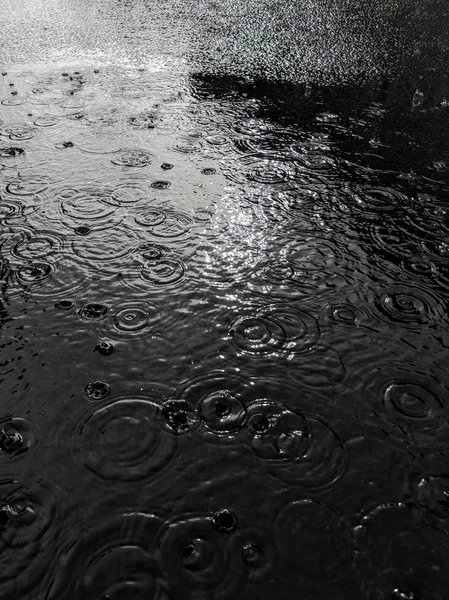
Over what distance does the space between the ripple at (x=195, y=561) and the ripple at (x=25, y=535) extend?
44 cm

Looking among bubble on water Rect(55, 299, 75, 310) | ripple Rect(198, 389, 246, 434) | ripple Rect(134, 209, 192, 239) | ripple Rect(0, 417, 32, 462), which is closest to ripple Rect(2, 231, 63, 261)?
bubble on water Rect(55, 299, 75, 310)

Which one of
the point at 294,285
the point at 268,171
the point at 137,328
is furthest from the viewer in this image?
the point at 268,171

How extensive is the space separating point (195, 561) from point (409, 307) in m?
1.93

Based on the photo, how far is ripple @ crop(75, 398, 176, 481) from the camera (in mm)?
2093

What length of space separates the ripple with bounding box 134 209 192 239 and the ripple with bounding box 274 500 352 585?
2.13 metres

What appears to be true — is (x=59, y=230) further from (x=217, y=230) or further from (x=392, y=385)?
(x=392, y=385)

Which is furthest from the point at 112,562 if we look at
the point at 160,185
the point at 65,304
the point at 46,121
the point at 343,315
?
the point at 46,121

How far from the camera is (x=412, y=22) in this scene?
860cm

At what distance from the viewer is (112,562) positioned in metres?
1.79

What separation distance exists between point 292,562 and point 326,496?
308 mm

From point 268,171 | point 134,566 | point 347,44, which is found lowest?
point 134,566

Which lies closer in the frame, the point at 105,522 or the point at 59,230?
the point at 105,522

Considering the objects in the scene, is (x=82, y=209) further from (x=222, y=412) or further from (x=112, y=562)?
(x=112, y=562)

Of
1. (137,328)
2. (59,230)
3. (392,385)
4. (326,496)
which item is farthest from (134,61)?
(326,496)
